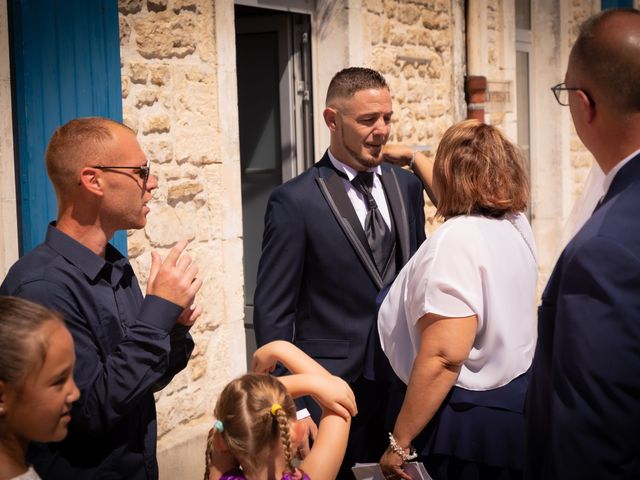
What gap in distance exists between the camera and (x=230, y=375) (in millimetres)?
5449

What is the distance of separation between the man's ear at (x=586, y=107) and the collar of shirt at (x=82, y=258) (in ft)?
4.54

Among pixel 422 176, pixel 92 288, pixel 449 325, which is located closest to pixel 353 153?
pixel 422 176

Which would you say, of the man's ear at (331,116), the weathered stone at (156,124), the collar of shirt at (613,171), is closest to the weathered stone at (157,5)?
the weathered stone at (156,124)

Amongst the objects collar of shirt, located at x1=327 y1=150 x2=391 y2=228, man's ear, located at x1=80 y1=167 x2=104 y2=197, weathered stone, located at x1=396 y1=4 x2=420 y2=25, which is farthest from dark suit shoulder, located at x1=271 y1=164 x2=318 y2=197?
weathered stone, located at x1=396 y1=4 x2=420 y2=25

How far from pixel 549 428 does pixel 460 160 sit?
1.32 m

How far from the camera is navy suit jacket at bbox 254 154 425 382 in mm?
3754

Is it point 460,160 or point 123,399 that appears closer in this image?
point 123,399

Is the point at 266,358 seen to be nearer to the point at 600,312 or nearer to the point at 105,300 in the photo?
the point at 105,300

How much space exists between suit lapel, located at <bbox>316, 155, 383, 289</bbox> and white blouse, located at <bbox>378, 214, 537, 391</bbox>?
71 cm

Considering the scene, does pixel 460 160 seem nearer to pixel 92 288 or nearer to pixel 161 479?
pixel 92 288

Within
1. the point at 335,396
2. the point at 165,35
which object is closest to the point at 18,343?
the point at 335,396

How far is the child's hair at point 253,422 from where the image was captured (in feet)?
8.00

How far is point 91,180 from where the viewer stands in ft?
9.04

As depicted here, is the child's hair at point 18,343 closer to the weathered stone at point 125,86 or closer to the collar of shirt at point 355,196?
the collar of shirt at point 355,196
